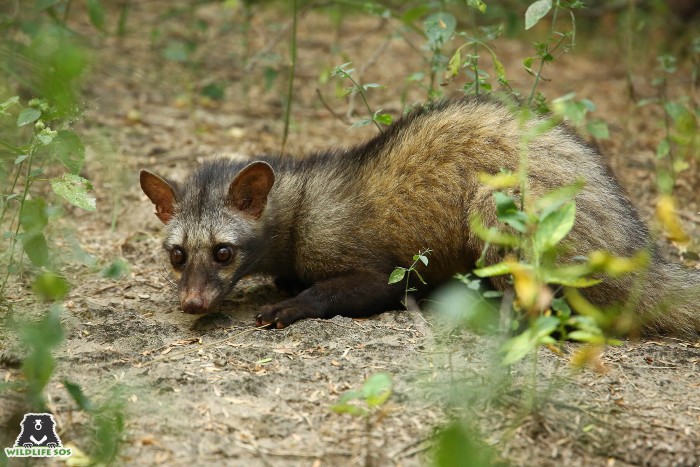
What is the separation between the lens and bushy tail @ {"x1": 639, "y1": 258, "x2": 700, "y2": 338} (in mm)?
5203

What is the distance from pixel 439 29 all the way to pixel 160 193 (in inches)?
101

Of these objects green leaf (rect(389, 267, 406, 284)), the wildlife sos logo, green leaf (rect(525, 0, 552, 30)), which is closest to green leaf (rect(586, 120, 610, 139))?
green leaf (rect(525, 0, 552, 30))

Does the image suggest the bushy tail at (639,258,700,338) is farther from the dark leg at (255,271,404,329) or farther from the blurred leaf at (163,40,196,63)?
the blurred leaf at (163,40,196,63)

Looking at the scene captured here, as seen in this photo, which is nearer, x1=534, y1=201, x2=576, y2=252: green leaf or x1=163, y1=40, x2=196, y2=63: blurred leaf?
x1=534, y1=201, x2=576, y2=252: green leaf

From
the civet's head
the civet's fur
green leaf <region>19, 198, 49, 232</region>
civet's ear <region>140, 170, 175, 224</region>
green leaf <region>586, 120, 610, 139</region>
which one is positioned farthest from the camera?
green leaf <region>586, 120, 610, 139</region>

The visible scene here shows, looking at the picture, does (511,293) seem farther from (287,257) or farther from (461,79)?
(461,79)

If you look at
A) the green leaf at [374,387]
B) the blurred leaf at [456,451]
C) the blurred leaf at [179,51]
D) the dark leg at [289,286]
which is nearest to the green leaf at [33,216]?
the dark leg at [289,286]

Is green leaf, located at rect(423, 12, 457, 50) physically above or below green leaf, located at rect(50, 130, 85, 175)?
above

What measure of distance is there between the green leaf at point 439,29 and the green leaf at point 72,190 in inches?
119

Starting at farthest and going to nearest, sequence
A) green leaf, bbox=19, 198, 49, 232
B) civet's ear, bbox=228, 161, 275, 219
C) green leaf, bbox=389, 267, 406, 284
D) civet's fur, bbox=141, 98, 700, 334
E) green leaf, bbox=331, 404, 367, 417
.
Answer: civet's ear, bbox=228, 161, 275, 219
civet's fur, bbox=141, 98, 700, 334
green leaf, bbox=389, 267, 406, 284
green leaf, bbox=19, 198, 49, 232
green leaf, bbox=331, 404, 367, 417

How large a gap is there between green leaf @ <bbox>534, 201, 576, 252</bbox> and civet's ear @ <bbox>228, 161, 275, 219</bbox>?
8.24 feet

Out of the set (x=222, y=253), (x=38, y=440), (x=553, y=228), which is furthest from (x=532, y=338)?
(x=222, y=253)

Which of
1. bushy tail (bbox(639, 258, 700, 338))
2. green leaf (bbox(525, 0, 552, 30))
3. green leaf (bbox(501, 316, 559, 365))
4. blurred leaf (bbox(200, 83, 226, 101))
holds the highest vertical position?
green leaf (bbox(525, 0, 552, 30))

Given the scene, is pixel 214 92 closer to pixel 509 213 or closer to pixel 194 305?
pixel 194 305
